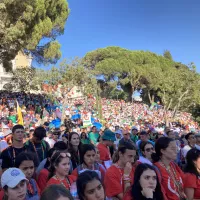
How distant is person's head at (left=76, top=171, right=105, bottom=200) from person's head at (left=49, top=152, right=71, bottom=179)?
868mm

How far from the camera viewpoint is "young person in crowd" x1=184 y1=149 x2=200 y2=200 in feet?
11.8

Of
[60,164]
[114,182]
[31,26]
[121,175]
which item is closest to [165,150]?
[121,175]

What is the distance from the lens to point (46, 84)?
81.3ft

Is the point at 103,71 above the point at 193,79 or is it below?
above

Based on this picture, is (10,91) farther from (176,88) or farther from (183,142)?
(183,142)

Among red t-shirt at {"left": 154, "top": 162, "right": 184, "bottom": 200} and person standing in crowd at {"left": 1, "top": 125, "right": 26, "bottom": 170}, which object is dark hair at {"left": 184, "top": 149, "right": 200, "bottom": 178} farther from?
person standing in crowd at {"left": 1, "top": 125, "right": 26, "bottom": 170}

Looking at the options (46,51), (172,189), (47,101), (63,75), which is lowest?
(172,189)

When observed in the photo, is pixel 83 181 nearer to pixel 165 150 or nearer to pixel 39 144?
pixel 165 150

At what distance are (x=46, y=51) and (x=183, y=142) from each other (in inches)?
726

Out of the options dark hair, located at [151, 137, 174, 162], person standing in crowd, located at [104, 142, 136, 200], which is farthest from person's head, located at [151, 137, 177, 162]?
person standing in crowd, located at [104, 142, 136, 200]

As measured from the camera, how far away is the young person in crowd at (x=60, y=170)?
3.43m

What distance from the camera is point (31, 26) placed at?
1978 cm

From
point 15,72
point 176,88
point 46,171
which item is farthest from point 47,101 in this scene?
point 46,171

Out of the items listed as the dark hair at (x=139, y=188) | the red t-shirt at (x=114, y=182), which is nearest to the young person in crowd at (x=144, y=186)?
the dark hair at (x=139, y=188)
